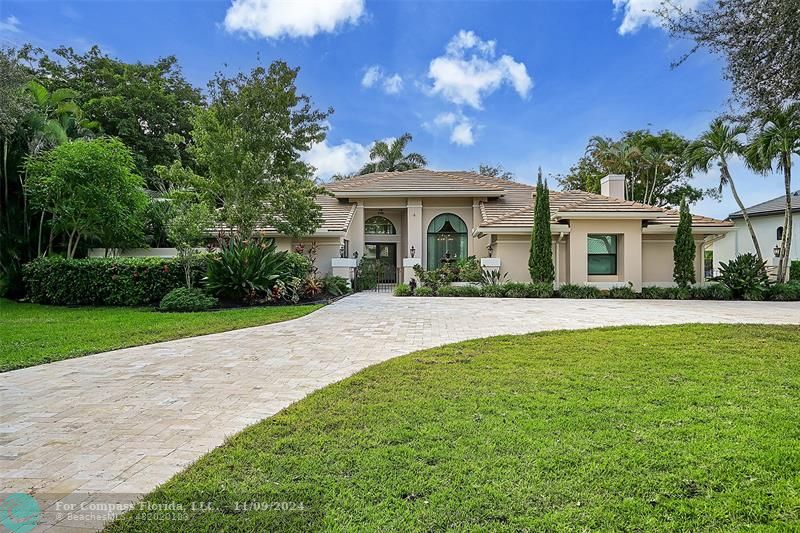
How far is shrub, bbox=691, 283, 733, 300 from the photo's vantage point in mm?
15672

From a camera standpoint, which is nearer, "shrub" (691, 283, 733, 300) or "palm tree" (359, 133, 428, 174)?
"shrub" (691, 283, 733, 300)

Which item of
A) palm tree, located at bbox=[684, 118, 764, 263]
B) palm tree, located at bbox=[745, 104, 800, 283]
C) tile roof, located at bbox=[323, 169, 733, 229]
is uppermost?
palm tree, located at bbox=[684, 118, 764, 263]

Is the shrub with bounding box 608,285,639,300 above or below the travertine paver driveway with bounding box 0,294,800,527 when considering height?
above

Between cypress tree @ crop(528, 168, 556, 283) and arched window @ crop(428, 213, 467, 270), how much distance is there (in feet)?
18.1

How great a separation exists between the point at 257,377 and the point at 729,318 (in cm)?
1117

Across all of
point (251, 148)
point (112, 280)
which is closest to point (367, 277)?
point (251, 148)

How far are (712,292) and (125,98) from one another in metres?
32.5

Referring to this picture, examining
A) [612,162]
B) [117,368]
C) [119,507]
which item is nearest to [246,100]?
[117,368]

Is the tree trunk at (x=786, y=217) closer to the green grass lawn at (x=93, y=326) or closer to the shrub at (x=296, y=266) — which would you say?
the shrub at (x=296, y=266)

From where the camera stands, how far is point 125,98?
2591 cm

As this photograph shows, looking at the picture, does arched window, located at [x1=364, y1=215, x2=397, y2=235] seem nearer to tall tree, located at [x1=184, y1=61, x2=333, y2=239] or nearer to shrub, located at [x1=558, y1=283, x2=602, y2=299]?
tall tree, located at [x1=184, y1=61, x2=333, y2=239]

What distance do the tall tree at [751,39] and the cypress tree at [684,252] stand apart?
8.98m

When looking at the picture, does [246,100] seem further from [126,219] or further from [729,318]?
[729,318]

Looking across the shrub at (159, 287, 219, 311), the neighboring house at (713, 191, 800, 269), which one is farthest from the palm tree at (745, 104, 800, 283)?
the shrub at (159, 287, 219, 311)
